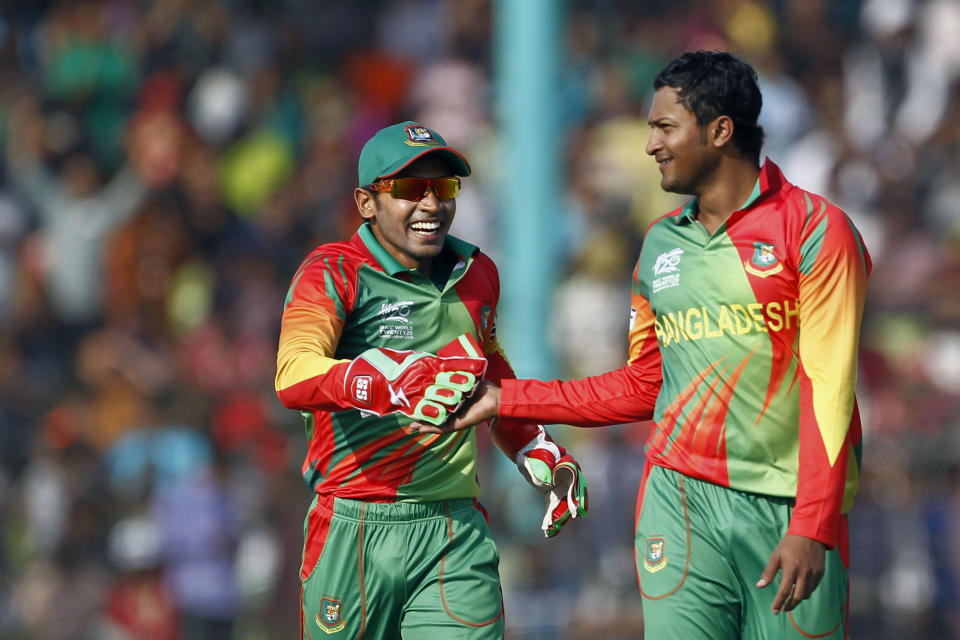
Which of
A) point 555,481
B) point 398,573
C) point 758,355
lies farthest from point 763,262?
point 398,573

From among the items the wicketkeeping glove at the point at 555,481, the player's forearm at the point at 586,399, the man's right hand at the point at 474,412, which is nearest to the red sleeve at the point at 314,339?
the man's right hand at the point at 474,412

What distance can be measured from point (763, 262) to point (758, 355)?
31cm

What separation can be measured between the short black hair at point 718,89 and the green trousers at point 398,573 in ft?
5.46

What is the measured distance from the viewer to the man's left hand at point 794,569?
4734 millimetres

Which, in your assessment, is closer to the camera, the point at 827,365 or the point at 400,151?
the point at 827,365

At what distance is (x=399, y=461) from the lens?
5465mm

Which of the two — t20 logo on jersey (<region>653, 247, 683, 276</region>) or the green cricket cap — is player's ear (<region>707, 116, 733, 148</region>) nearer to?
t20 logo on jersey (<region>653, 247, 683, 276</region>)

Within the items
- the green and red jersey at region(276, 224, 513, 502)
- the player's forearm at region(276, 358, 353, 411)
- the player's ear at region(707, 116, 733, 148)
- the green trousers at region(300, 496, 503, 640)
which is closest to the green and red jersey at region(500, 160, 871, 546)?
the player's ear at region(707, 116, 733, 148)

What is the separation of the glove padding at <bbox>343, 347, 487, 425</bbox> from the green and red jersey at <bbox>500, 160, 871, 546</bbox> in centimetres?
39

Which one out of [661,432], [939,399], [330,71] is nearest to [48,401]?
[330,71]

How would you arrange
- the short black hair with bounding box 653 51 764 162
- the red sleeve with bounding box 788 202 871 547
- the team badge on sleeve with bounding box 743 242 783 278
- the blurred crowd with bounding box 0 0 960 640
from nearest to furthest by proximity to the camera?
the red sleeve with bounding box 788 202 871 547, the team badge on sleeve with bounding box 743 242 783 278, the short black hair with bounding box 653 51 764 162, the blurred crowd with bounding box 0 0 960 640

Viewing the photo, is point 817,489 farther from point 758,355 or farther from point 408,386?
point 408,386

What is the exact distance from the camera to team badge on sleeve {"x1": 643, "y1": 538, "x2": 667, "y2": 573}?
5.24 m

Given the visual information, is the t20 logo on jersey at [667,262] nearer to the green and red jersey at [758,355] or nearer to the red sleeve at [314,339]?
the green and red jersey at [758,355]
